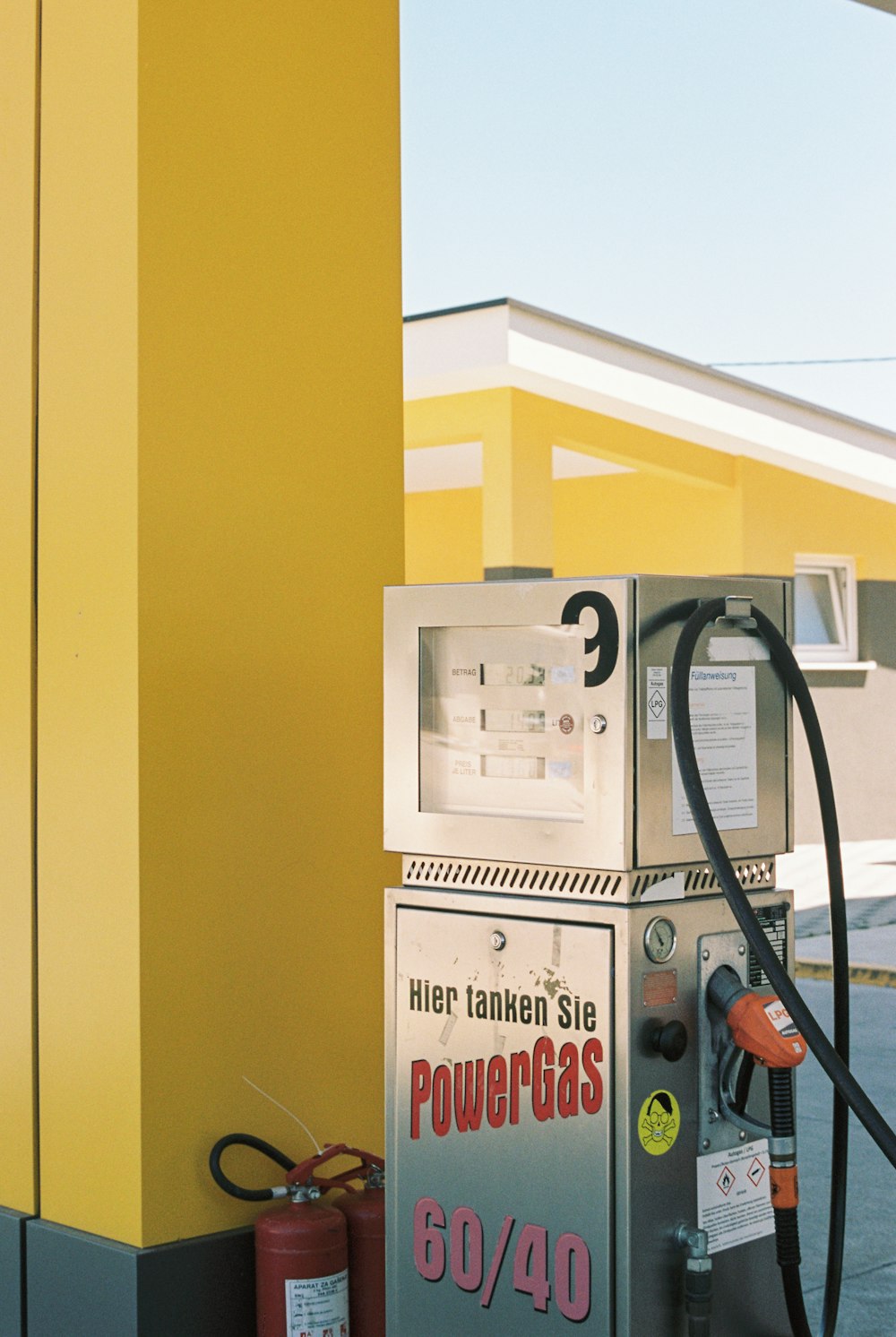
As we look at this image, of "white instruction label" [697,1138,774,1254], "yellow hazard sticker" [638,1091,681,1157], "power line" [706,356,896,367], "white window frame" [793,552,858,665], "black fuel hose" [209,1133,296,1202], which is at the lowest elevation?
"black fuel hose" [209,1133,296,1202]

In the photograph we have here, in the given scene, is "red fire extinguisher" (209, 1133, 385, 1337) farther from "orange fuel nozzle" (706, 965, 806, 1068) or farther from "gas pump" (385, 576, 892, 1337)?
"orange fuel nozzle" (706, 965, 806, 1068)

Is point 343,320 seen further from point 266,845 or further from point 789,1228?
point 789,1228

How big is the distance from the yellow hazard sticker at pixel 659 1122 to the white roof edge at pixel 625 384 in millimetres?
8359

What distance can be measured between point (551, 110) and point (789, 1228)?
2975cm

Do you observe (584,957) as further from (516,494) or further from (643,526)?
(643,526)

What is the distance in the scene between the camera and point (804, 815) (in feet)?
42.0

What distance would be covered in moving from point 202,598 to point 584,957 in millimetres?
1131

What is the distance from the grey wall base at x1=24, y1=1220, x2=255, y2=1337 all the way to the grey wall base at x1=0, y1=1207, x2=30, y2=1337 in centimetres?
4

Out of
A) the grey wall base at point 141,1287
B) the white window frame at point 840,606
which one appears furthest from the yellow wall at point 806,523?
the grey wall base at point 141,1287

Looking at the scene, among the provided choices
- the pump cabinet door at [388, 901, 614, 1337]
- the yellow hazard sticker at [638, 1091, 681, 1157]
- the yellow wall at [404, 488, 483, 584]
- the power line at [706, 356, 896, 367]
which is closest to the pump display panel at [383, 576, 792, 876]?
the pump cabinet door at [388, 901, 614, 1337]

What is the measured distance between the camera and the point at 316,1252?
111 inches

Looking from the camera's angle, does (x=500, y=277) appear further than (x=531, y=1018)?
Yes

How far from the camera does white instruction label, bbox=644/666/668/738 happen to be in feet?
7.47

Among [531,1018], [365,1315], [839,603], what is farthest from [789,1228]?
[839,603]
